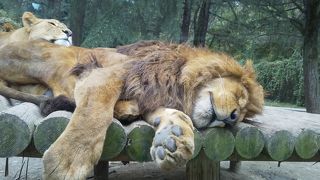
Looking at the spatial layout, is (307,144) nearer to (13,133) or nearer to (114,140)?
(114,140)

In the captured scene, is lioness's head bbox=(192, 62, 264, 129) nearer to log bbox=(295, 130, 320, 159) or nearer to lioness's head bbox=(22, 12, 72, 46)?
log bbox=(295, 130, 320, 159)

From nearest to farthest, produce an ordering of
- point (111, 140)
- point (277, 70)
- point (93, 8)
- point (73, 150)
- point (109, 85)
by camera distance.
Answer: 1. point (73, 150)
2. point (111, 140)
3. point (109, 85)
4. point (93, 8)
5. point (277, 70)

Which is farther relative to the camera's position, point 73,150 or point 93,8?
point 93,8

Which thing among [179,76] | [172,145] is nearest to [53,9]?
[179,76]

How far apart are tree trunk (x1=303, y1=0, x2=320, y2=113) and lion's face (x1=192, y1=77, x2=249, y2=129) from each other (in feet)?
16.8

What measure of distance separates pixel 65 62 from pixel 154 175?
1.71 meters

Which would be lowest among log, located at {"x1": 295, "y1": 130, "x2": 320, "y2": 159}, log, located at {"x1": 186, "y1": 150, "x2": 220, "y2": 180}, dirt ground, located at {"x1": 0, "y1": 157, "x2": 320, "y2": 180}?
dirt ground, located at {"x1": 0, "y1": 157, "x2": 320, "y2": 180}

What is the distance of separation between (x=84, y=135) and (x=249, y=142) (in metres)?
1.07

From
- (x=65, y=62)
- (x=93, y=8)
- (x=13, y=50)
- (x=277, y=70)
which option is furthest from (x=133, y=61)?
(x=277, y=70)

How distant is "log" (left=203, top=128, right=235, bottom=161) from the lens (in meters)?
2.41

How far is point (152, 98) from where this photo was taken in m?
2.51

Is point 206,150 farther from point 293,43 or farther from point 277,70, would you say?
point 277,70

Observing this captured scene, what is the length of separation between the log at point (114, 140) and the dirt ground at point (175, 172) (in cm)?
203

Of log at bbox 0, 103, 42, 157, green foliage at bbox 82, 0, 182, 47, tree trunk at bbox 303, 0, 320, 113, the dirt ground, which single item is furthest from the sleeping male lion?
tree trunk at bbox 303, 0, 320, 113
